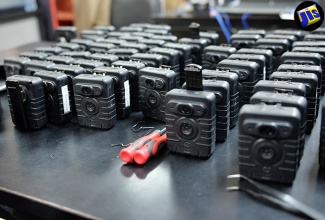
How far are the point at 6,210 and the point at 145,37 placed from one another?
1046 millimetres

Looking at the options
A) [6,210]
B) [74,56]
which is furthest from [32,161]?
[74,56]

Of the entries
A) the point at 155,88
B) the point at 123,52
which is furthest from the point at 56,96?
the point at 123,52

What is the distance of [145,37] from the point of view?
5.87 ft

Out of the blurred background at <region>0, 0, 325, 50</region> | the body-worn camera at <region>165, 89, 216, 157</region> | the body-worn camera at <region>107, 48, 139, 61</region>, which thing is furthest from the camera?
the blurred background at <region>0, 0, 325, 50</region>

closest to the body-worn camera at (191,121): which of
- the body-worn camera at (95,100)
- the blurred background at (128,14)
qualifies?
the body-worn camera at (95,100)

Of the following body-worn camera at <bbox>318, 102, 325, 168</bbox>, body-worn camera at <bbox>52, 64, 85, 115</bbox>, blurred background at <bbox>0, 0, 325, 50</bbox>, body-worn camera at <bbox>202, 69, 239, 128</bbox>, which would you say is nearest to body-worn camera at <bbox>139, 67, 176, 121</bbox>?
body-worn camera at <bbox>202, 69, 239, 128</bbox>

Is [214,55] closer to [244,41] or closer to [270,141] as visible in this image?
[244,41]

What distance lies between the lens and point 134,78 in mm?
1266

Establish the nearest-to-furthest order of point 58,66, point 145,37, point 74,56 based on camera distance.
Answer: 1. point 58,66
2. point 74,56
3. point 145,37

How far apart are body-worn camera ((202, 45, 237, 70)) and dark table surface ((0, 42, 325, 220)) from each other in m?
0.36

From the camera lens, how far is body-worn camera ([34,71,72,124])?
3.91 feet

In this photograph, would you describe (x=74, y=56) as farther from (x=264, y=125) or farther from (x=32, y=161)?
(x=264, y=125)

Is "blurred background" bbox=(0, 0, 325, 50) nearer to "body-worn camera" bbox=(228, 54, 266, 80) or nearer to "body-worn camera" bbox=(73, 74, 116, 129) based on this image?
"body-worn camera" bbox=(228, 54, 266, 80)

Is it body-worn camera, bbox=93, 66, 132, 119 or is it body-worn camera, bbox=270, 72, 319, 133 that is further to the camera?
body-worn camera, bbox=93, 66, 132, 119
